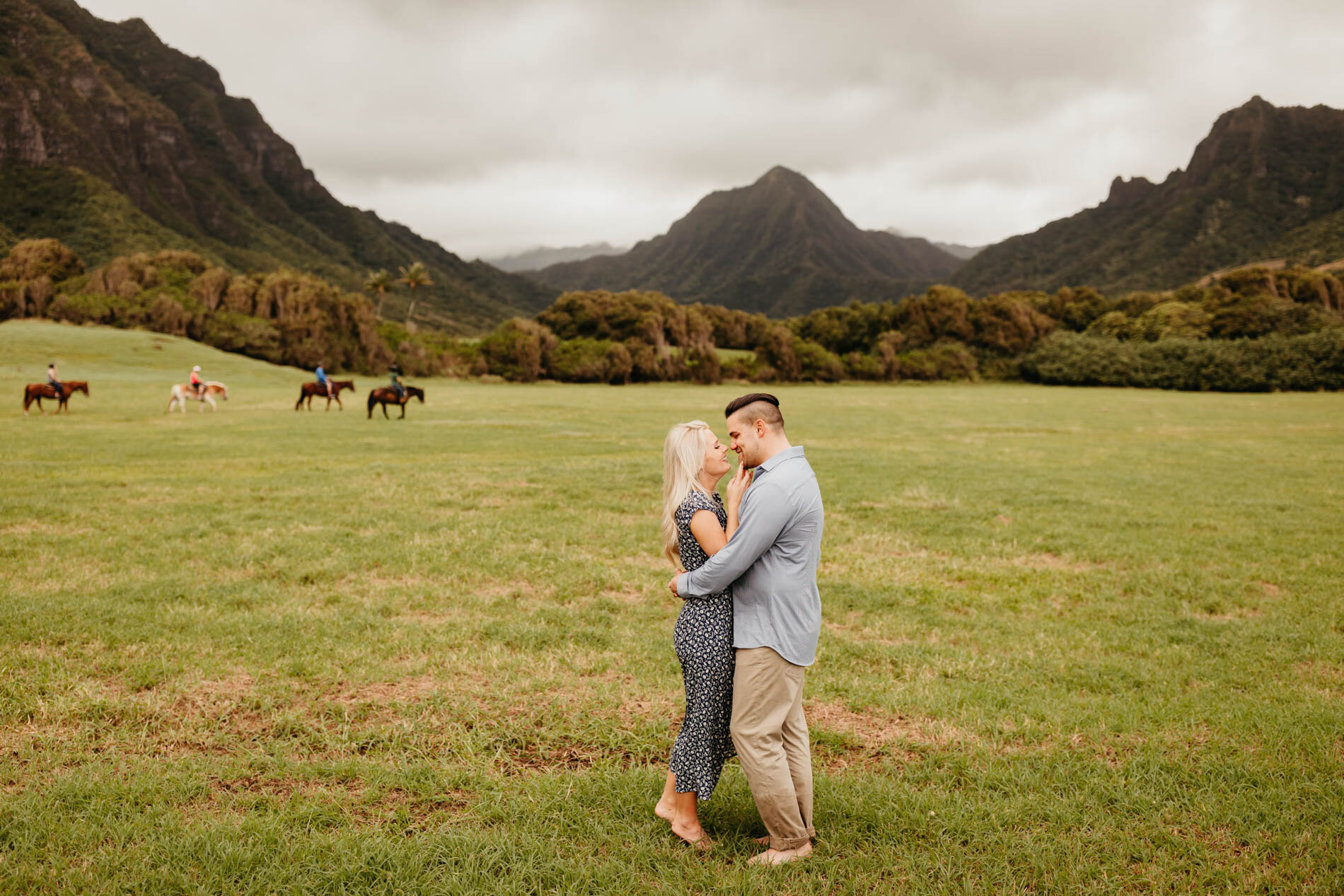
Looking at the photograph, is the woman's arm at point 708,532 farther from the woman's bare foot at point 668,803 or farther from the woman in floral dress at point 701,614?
the woman's bare foot at point 668,803

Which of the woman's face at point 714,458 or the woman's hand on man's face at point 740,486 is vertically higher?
the woman's face at point 714,458

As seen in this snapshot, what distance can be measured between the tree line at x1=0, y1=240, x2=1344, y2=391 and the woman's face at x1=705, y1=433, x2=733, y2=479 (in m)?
80.0

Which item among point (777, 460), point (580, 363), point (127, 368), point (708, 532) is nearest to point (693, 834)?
point (708, 532)

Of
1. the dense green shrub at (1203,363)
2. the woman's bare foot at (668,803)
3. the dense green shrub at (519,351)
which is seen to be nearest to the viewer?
the woman's bare foot at (668,803)

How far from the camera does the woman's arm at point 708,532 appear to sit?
3.76 metres

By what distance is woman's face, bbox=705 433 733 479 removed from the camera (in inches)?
153

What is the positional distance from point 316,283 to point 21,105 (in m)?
181

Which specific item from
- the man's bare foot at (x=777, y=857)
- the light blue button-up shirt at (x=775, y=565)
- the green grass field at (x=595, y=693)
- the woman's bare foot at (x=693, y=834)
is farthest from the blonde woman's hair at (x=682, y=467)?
the green grass field at (x=595, y=693)

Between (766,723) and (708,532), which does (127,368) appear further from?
(766,723)

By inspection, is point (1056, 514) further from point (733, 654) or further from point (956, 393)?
point (956, 393)

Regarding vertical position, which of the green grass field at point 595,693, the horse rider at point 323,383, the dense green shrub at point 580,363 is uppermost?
the dense green shrub at point 580,363

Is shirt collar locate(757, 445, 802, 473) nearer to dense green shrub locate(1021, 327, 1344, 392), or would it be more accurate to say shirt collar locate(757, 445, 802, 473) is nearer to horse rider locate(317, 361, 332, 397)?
horse rider locate(317, 361, 332, 397)

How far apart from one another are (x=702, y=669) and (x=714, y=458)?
1.20 m

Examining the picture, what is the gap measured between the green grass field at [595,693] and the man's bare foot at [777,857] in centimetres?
6
